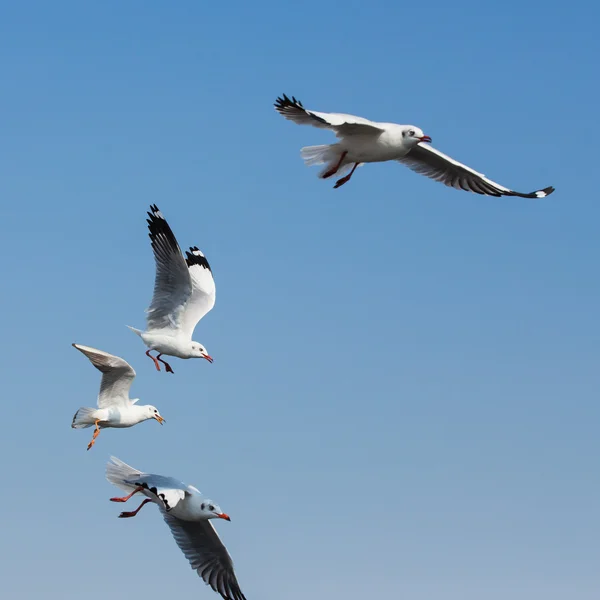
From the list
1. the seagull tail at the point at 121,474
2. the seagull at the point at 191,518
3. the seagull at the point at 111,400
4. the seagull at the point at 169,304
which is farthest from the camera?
the seagull at the point at 169,304

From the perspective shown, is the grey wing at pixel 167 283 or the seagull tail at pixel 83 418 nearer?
the seagull tail at pixel 83 418

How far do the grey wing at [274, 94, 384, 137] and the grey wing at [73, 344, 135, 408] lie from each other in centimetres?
304

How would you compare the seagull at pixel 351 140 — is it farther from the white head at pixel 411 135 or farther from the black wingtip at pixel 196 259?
the black wingtip at pixel 196 259

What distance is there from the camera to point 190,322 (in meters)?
13.0

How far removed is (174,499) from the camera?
33.0ft

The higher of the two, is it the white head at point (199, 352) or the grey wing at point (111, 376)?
the white head at point (199, 352)

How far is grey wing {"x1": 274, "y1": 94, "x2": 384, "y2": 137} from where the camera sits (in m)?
10.2

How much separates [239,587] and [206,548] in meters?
0.65

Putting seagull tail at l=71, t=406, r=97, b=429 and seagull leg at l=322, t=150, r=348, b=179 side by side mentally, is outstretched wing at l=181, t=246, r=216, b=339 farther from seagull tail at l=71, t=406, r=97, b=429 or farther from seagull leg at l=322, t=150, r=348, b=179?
seagull leg at l=322, t=150, r=348, b=179

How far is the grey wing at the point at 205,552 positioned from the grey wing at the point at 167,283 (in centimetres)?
255

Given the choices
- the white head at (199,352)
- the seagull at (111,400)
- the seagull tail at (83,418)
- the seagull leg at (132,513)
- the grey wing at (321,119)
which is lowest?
the seagull leg at (132,513)

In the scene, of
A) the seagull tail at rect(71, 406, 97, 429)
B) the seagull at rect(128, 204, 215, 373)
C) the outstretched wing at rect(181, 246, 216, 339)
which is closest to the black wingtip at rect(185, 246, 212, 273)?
the outstretched wing at rect(181, 246, 216, 339)

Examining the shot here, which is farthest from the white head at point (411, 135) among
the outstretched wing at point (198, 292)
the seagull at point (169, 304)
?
the outstretched wing at point (198, 292)

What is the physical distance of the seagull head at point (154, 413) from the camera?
12031 mm
